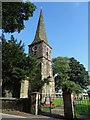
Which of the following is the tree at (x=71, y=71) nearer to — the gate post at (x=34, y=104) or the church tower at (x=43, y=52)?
the church tower at (x=43, y=52)

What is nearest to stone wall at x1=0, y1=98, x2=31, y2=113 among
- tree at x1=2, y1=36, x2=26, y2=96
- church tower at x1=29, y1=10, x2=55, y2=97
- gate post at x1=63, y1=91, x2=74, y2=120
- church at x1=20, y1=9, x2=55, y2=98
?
gate post at x1=63, y1=91, x2=74, y2=120

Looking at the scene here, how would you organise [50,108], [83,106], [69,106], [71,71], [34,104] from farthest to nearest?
[71,71] → [83,106] → [50,108] → [34,104] → [69,106]

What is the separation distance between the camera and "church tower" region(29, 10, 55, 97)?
50.0m

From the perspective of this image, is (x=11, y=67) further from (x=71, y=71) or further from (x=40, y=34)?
(x=71, y=71)

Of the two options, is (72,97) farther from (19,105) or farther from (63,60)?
(63,60)

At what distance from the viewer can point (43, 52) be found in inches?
2061

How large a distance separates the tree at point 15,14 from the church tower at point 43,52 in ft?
103

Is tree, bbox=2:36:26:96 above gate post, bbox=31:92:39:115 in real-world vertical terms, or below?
above

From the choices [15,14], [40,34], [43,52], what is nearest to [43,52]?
[43,52]

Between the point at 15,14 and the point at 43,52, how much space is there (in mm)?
35967

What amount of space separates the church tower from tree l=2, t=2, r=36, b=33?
31.3m

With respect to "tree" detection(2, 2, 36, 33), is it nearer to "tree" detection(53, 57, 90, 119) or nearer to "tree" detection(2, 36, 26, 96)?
"tree" detection(2, 36, 26, 96)

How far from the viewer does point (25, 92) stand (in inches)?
660

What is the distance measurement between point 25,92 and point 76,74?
191 feet
